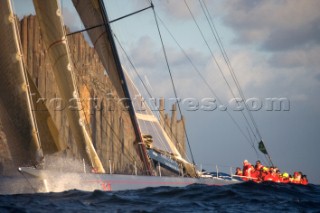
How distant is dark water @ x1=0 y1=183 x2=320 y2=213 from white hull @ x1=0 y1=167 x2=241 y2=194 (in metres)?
0.25

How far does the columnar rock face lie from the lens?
32.0 m

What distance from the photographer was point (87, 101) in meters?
37.3

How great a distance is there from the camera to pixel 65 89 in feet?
64.4

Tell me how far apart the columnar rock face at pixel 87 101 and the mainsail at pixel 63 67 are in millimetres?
8769

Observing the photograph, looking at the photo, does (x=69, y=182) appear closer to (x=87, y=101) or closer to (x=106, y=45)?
(x=106, y=45)

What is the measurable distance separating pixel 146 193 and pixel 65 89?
4.50 metres

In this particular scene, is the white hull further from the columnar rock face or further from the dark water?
the columnar rock face

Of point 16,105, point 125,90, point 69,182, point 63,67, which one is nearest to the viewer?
point 16,105

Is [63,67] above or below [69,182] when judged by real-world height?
above

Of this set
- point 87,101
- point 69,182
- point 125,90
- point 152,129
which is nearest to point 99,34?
point 125,90

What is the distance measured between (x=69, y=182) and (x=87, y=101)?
21.2 meters

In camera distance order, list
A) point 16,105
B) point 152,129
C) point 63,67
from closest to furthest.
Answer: point 16,105 → point 63,67 → point 152,129

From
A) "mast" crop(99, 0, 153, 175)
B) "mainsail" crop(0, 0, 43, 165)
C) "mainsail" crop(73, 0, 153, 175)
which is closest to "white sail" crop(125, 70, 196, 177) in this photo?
"mast" crop(99, 0, 153, 175)

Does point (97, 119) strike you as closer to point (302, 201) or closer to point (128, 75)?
point (128, 75)
